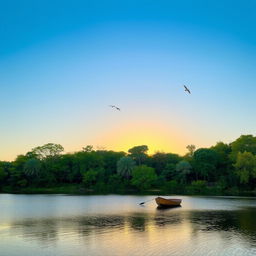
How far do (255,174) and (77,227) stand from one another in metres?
70.0

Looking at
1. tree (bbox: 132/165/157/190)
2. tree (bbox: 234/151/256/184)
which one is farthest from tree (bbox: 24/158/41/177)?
tree (bbox: 234/151/256/184)

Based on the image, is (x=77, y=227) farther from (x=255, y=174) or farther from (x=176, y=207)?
(x=255, y=174)

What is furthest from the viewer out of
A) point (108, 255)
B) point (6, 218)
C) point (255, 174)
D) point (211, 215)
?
point (255, 174)

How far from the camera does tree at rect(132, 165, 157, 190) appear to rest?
344 ft

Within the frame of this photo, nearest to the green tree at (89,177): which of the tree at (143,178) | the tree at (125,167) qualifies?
the tree at (125,167)

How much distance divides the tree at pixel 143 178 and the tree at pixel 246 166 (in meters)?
26.0

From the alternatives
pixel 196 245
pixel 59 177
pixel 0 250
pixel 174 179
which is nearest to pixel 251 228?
pixel 196 245

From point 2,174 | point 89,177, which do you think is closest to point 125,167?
point 89,177

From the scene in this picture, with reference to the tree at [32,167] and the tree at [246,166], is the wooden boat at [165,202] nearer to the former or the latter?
the tree at [246,166]

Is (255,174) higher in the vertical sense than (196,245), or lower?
higher

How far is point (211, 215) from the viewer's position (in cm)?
4216

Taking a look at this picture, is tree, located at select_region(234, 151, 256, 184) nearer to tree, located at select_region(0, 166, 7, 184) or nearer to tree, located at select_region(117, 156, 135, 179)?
tree, located at select_region(117, 156, 135, 179)

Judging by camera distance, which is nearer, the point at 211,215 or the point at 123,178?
the point at 211,215

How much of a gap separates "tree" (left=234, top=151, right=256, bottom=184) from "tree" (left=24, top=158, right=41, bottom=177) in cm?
6191
